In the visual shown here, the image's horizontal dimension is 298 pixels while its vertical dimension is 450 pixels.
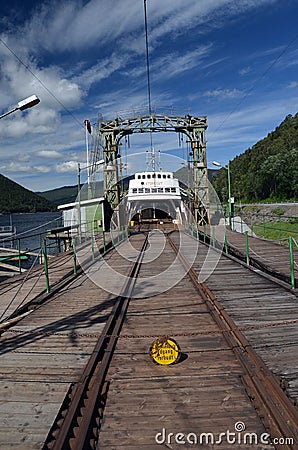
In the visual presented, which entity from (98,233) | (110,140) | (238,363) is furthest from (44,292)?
(110,140)

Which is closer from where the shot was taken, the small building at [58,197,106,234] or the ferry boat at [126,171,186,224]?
the small building at [58,197,106,234]

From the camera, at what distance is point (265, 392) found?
4.14 metres

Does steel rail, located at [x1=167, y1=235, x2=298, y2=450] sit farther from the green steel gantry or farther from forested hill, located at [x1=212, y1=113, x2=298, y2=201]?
forested hill, located at [x1=212, y1=113, x2=298, y2=201]

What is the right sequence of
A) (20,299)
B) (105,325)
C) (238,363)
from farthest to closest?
(20,299), (105,325), (238,363)

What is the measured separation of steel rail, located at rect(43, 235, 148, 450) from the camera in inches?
136

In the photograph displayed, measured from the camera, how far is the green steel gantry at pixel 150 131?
2703 centimetres

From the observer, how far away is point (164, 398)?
13.9 ft

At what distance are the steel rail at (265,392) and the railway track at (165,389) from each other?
10 millimetres

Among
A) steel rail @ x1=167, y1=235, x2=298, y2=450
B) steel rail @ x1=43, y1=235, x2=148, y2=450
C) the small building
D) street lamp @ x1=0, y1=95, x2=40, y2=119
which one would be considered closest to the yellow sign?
steel rail @ x1=43, y1=235, x2=148, y2=450

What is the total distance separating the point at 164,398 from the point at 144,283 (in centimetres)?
684

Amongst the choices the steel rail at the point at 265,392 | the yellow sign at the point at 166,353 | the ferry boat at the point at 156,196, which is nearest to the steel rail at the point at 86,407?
the yellow sign at the point at 166,353

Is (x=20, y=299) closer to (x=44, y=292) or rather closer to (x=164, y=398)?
(x=44, y=292)

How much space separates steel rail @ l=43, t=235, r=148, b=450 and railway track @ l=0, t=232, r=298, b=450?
11mm

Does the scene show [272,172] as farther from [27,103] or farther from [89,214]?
[27,103]
